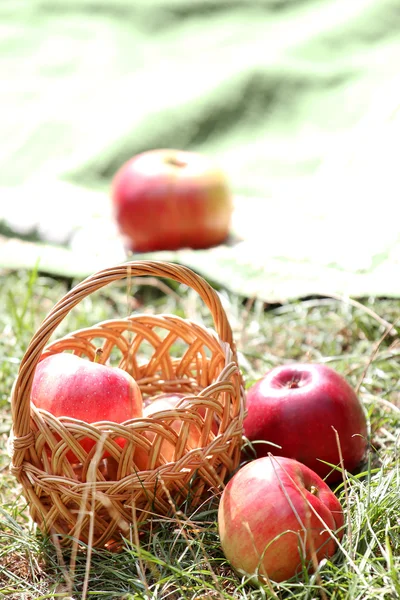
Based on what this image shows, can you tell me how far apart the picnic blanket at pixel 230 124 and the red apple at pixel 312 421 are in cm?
74

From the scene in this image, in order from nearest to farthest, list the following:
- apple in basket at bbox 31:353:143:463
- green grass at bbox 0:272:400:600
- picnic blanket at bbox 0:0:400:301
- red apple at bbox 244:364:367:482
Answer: green grass at bbox 0:272:400:600 < apple in basket at bbox 31:353:143:463 < red apple at bbox 244:364:367:482 < picnic blanket at bbox 0:0:400:301

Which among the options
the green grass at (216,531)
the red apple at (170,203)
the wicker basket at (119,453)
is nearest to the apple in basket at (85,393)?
the wicker basket at (119,453)

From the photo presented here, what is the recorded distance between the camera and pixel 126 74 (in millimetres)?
3535

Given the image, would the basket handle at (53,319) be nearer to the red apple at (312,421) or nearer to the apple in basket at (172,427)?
the apple in basket at (172,427)

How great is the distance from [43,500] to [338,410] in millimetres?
514

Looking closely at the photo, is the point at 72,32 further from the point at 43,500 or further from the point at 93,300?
the point at 43,500

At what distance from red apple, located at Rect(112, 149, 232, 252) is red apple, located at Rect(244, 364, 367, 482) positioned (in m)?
1.12

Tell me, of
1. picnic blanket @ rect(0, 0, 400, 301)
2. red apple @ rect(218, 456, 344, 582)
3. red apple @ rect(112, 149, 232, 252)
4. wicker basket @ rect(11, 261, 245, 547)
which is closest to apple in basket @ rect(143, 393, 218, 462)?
wicker basket @ rect(11, 261, 245, 547)

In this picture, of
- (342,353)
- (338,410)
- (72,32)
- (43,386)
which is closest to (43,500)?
(43,386)

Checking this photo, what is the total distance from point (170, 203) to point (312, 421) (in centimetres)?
122

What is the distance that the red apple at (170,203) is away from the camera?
2.35 m

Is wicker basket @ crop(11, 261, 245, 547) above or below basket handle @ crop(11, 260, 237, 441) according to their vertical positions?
below

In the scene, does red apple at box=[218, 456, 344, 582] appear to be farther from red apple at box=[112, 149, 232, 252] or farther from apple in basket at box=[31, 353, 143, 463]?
red apple at box=[112, 149, 232, 252]

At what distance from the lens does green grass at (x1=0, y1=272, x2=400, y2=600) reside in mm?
999
